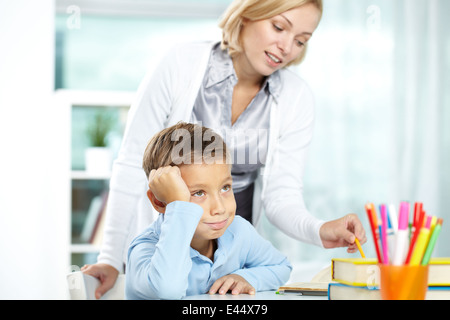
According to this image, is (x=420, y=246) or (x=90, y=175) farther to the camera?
(x=90, y=175)

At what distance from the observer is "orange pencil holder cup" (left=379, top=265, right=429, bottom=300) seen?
0.43 metres

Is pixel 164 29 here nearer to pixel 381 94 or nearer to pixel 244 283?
pixel 381 94

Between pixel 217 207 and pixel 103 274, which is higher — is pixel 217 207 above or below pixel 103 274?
above

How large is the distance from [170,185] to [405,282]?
29 centimetres

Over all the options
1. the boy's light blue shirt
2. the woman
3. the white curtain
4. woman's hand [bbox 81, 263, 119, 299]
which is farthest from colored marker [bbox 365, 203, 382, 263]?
the white curtain

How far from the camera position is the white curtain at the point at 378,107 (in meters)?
2.28

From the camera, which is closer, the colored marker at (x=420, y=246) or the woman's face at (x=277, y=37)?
the colored marker at (x=420, y=246)

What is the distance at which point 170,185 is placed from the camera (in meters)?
0.61

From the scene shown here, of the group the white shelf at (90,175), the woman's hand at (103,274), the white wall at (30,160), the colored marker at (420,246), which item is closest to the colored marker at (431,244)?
the colored marker at (420,246)

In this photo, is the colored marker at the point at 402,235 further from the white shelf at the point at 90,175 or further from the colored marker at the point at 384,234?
the white shelf at the point at 90,175

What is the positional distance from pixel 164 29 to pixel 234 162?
1.55 metres

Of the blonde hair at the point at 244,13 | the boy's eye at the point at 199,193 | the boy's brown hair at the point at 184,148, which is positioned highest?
the blonde hair at the point at 244,13

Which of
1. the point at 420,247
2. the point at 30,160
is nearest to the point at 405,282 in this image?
the point at 420,247

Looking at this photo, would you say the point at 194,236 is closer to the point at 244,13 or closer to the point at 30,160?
the point at 244,13
